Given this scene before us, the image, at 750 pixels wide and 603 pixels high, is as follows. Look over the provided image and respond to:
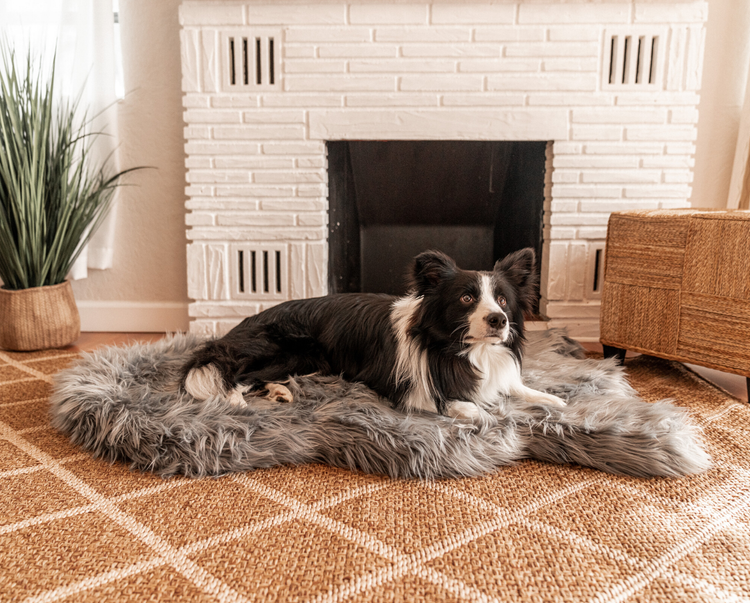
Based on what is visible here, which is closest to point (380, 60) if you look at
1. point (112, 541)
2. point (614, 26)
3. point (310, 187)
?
point (310, 187)

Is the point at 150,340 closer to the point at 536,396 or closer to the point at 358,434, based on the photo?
the point at 358,434

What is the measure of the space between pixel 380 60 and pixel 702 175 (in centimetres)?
172

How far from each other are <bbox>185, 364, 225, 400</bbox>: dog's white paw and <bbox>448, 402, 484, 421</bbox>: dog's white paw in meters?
0.67

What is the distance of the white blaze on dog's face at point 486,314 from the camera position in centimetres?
151

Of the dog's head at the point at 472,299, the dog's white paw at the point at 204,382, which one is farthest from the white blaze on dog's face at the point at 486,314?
the dog's white paw at the point at 204,382

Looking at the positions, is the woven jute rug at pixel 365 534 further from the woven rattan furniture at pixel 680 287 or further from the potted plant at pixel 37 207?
the potted plant at pixel 37 207

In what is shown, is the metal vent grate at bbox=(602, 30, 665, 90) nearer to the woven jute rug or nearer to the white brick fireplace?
the white brick fireplace

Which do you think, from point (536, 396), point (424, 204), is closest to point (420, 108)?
point (424, 204)

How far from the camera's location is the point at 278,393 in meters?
1.78

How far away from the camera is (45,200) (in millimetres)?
2551

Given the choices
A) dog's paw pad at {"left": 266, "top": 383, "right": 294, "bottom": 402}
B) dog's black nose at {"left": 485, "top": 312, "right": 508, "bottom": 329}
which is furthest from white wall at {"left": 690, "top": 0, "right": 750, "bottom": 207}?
dog's paw pad at {"left": 266, "top": 383, "right": 294, "bottom": 402}

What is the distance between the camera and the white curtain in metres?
2.71

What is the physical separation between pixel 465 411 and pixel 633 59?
1927 millimetres

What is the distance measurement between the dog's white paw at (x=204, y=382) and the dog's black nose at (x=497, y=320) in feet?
2.61
